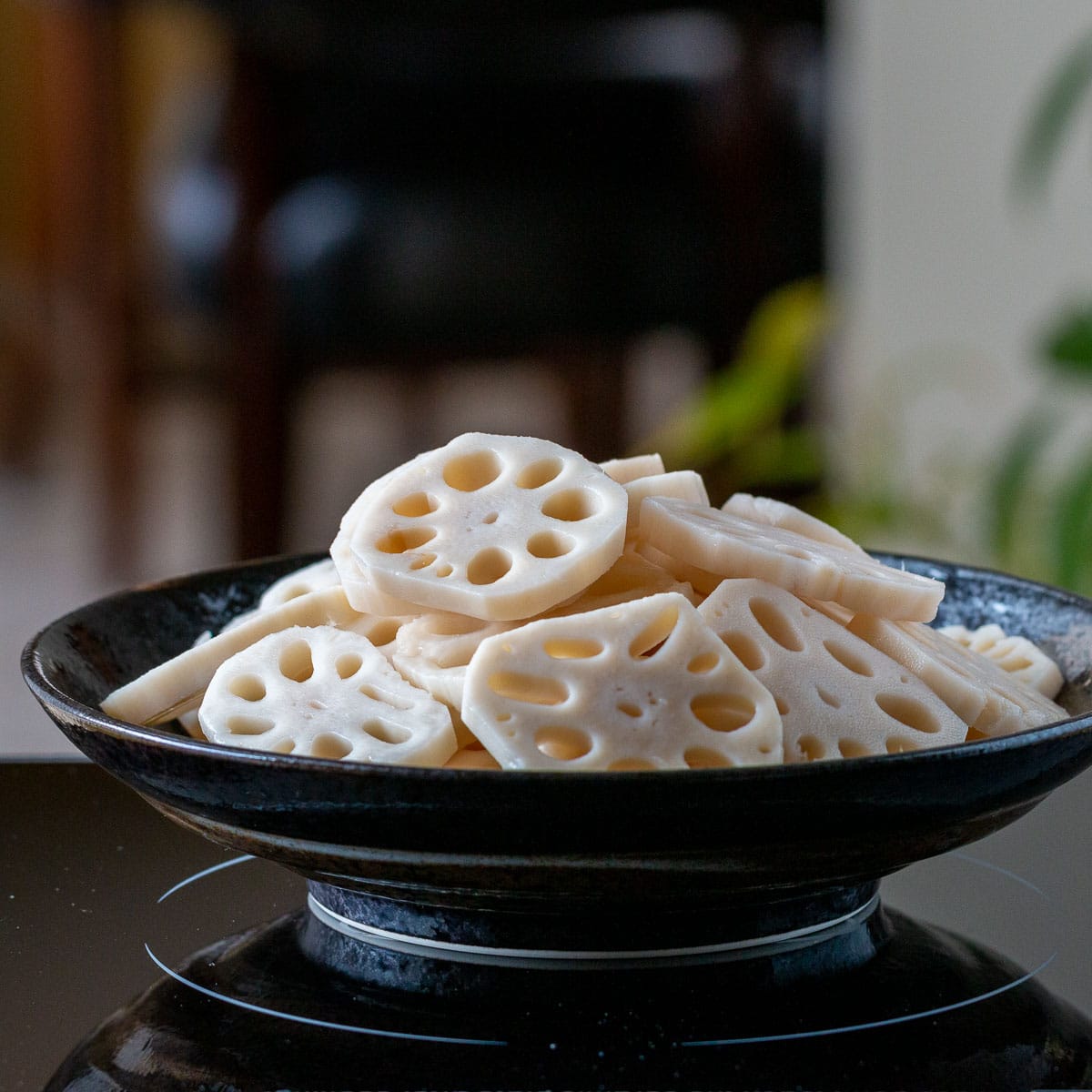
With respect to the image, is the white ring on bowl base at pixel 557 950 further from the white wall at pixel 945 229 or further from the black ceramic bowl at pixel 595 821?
the white wall at pixel 945 229

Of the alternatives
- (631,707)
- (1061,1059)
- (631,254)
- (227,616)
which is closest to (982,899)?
(1061,1059)

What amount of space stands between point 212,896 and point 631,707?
29 cm

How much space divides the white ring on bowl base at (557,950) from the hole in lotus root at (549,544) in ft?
0.51

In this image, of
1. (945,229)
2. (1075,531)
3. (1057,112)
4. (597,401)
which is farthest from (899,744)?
(597,401)

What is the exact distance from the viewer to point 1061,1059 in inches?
23.4

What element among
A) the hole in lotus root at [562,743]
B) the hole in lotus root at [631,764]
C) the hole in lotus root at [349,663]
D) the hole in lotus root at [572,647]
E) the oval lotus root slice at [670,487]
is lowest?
the hole in lotus root at [631,764]

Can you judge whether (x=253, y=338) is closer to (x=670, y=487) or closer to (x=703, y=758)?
(x=670, y=487)

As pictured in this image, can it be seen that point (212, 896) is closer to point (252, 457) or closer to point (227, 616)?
point (227, 616)

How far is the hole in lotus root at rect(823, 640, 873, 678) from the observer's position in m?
0.65

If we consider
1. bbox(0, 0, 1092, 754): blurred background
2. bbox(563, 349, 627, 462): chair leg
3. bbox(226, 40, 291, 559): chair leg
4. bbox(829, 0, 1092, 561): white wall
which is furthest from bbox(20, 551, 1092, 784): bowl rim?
bbox(563, 349, 627, 462): chair leg

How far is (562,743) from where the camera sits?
578 millimetres

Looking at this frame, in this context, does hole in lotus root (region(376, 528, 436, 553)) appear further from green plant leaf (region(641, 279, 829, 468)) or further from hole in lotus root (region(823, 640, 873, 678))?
green plant leaf (region(641, 279, 829, 468))

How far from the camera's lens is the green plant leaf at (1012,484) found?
1.82m

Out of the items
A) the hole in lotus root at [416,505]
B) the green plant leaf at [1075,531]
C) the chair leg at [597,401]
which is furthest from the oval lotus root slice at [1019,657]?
the chair leg at [597,401]
